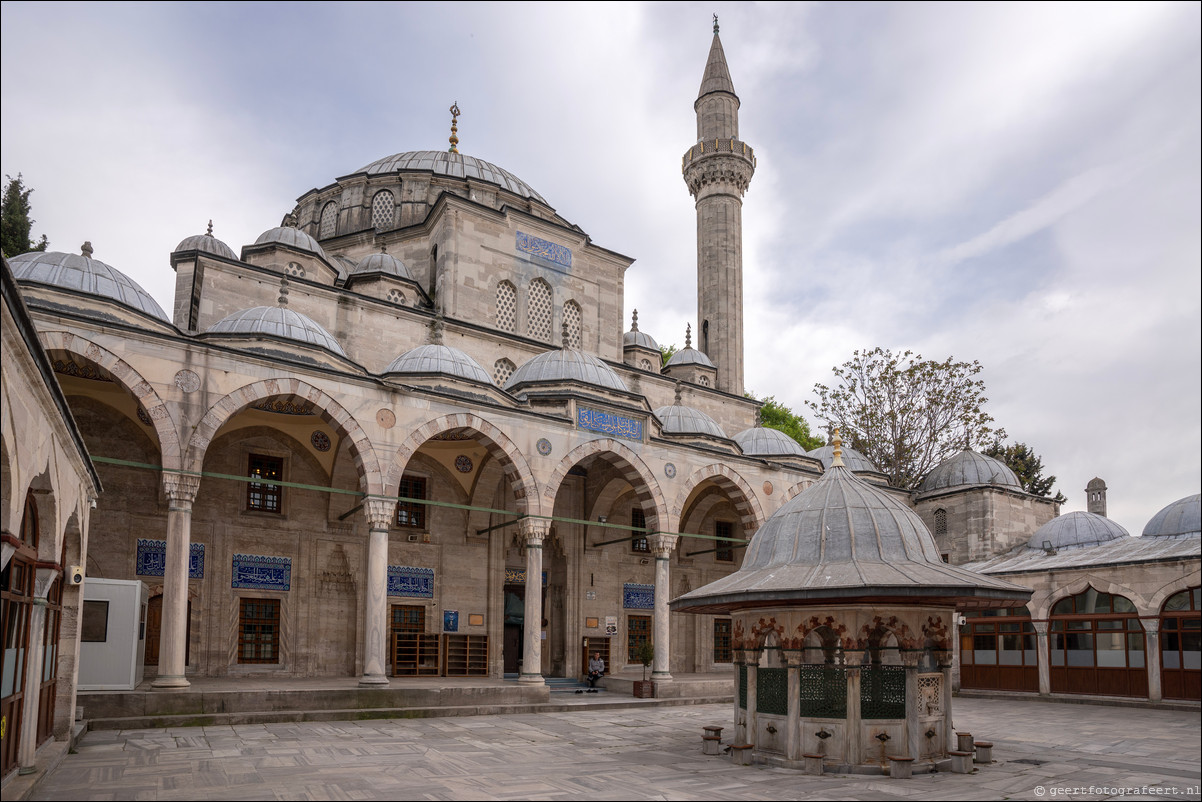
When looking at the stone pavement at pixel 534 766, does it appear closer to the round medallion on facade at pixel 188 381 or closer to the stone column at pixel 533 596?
the stone column at pixel 533 596

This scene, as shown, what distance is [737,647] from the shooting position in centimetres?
1007

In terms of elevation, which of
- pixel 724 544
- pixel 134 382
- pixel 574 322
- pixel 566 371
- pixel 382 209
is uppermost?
pixel 382 209

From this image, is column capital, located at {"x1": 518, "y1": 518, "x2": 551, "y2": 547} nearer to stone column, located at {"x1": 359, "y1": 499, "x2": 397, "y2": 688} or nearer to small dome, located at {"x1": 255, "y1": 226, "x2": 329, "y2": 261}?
stone column, located at {"x1": 359, "y1": 499, "x2": 397, "y2": 688}

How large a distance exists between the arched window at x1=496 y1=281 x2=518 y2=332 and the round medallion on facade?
924 cm

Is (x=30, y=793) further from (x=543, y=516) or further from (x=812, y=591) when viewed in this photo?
(x=543, y=516)

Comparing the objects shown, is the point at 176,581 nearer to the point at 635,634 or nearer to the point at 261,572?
the point at 261,572

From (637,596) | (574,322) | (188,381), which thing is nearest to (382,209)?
(574,322)

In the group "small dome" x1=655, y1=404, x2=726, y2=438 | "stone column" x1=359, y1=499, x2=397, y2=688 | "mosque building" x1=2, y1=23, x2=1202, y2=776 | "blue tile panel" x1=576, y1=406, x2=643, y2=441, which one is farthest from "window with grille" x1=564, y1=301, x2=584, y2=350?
"stone column" x1=359, y1=499, x2=397, y2=688

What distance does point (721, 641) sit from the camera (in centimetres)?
2253

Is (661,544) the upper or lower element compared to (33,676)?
upper

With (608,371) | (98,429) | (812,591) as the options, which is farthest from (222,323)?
(812,591)

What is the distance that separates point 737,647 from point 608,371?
375 inches

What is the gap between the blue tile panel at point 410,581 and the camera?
58.1 ft

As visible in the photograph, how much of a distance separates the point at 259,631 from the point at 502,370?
773 cm
